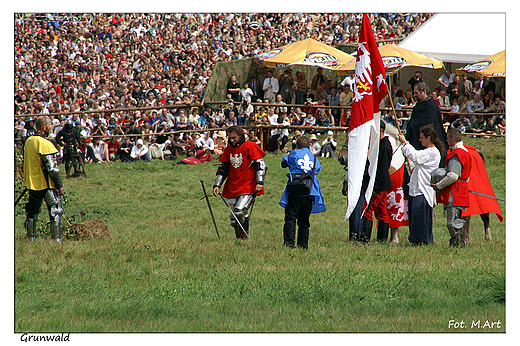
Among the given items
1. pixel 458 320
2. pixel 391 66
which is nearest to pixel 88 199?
pixel 391 66

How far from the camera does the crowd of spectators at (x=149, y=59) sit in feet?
70.4

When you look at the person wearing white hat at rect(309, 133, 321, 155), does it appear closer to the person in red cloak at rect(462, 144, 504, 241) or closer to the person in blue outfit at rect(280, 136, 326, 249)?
the person in red cloak at rect(462, 144, 504, 241)

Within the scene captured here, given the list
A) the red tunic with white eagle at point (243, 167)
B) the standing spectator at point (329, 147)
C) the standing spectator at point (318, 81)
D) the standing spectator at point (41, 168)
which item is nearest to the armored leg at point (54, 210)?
the standing spectator at point (41, 168)

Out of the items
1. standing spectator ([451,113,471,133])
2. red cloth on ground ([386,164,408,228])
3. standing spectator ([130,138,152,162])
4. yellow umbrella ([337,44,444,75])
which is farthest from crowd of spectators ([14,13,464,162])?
red cloth on ground ([386,164,408,228])

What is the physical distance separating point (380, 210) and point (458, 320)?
395 centimetres

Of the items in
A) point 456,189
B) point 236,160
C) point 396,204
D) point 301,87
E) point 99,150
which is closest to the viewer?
point 456,189

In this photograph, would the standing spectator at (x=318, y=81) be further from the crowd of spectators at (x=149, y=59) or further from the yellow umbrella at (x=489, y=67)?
the yellow umbrella at (x=489, y=67)

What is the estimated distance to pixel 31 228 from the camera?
30.4ft

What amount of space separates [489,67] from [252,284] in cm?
1469

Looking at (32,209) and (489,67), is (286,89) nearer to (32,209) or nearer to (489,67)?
(489,67)

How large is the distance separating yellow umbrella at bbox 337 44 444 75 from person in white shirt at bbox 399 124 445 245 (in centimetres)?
1065

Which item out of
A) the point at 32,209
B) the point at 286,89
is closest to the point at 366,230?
the point at 32,209

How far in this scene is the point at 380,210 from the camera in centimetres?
949

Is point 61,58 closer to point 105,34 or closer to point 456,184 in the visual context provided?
point 105,34
